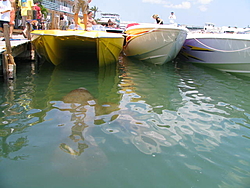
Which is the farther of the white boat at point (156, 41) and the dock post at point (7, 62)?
the white boat at point (156, 41)

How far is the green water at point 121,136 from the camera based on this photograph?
7.32 feet

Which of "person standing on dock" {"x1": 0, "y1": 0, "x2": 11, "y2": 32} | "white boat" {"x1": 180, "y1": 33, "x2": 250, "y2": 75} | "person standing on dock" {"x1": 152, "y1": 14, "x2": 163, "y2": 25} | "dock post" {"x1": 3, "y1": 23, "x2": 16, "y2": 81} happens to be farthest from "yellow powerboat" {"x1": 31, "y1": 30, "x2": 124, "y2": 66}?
"white boat" {"x1": 180, "y1": 33, "x2": 250, "y2": 75}

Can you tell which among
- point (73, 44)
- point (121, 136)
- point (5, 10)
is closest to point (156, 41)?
point (73, 44)

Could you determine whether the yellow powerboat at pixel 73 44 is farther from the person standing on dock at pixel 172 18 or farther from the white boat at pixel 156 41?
the person standing on dock at pixel 172 18

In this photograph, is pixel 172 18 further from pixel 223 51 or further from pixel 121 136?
pixel 121 136

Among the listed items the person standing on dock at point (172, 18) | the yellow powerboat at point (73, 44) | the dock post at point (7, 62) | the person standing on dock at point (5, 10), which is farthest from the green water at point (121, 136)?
the person standing on dock at point (172, 18)

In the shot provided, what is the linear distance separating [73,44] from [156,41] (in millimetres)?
3163

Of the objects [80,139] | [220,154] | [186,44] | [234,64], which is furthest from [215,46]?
[80,139]

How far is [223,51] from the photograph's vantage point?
27.0 ft

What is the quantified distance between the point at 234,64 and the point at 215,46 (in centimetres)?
98

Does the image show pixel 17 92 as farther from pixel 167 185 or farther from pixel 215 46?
pixel 215 46

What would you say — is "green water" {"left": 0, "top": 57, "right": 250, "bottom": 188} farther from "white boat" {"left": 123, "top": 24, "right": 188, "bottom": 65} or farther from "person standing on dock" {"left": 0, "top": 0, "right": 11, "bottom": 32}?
"white boat" {"left": 123, "top": 24, "right": 188, "bottom": 65}

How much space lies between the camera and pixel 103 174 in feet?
7.35

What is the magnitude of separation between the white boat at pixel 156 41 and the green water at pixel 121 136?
131 inches
